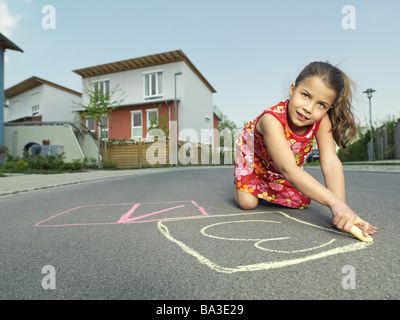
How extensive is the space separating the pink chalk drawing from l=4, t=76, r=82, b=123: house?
22063 millimetres

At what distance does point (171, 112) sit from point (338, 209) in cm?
1856

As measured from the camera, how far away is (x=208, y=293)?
3.72 ft

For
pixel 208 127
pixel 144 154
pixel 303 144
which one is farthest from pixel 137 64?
pixel 303 144

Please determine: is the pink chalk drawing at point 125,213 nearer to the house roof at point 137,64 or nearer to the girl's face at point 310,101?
the girl's face at point 310,101

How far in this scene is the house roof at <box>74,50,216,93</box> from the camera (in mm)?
19188

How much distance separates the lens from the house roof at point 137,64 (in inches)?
755

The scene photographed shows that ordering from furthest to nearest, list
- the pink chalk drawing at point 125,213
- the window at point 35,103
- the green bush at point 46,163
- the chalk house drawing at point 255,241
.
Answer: the window at point 35,103, the green bush at point 46,163, the pink chalk drawing at point 125,213, the chalk house drawing at point 255,241

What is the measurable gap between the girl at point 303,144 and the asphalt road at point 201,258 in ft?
0.65

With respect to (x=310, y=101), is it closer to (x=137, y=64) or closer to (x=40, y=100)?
(x=137, y=64)

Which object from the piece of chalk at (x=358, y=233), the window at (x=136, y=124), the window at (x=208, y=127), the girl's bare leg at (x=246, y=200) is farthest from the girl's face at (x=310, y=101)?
the window at (x=208, y=127)

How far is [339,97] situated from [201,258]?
5.18 ft

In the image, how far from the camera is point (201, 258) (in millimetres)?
1536

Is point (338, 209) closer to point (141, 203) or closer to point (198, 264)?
point (198, 264)

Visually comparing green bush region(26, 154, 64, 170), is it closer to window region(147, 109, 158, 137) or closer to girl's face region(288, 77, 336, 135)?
window region(147, 109, 158, 137)
